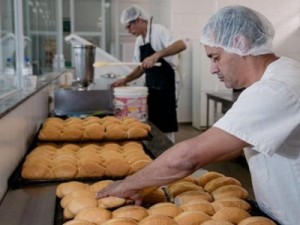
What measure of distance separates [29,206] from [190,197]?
1.53 ft

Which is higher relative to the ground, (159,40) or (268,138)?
(159,40)

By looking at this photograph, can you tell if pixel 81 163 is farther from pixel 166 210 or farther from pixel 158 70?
pixel 158 70

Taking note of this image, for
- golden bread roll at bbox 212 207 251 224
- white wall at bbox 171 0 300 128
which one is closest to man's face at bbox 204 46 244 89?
golden bread roll at bbox 212 207 251 224

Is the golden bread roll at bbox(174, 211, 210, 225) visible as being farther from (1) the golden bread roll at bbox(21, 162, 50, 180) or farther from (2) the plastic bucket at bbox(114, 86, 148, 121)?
(2) the plastic bucket at bbox(114, 86, 148, 121)

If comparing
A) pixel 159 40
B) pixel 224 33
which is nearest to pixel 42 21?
pixel 159 40

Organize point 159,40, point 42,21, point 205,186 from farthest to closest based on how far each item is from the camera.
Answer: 1. point 42,21
2. point 159,40
3. point 205,186

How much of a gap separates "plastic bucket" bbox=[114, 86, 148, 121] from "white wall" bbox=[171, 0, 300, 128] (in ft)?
12.6

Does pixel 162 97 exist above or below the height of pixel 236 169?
above

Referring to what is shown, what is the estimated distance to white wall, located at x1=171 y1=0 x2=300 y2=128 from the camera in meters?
6.24

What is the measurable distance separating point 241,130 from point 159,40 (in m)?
2.45

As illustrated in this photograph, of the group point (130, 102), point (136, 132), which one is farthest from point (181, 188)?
point (130, 102)

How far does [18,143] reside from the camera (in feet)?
4.84

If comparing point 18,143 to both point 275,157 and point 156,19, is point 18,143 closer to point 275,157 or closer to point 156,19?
point 275,157

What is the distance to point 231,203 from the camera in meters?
0.96
